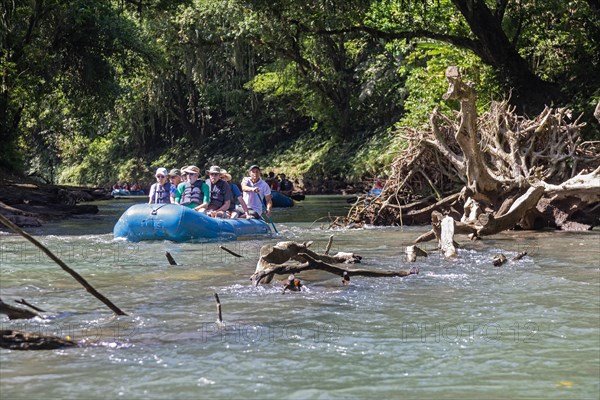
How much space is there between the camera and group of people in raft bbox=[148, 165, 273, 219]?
16.4 meters

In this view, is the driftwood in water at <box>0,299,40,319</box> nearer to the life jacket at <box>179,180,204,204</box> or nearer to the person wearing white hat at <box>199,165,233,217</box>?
the person wearing white hat at <box>199,165,233,217</box>

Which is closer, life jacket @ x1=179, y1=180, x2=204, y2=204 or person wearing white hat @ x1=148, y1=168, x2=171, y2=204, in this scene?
life jacket @ x1=179, y1=180, x2=204, y2=204

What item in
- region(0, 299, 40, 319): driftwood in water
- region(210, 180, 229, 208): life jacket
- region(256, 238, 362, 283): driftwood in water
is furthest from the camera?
region(210, 180, 229, 208): life jacket

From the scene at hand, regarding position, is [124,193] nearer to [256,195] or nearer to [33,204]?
[33,204]

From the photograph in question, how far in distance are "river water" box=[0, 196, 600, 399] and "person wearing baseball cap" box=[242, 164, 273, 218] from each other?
4.50 m

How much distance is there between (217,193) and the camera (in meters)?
16.6

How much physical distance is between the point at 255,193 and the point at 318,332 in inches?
395

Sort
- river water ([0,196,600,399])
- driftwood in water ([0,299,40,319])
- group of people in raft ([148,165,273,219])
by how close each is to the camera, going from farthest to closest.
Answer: group of people in raft ([148,165,273,219]), driftwood in water ([0,299,40,319]), river water ([0,196,600,399])

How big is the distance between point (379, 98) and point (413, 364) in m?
38.7

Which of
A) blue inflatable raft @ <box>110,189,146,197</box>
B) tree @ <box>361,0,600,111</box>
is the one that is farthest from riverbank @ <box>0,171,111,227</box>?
blue inflatable raft @ <box>110,189,146,197</box>

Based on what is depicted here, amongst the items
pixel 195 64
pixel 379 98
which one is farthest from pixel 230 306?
pixel 195 64

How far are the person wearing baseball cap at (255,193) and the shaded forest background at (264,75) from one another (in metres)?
6.78

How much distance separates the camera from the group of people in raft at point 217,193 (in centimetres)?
1639

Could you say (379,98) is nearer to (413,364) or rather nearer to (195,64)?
(195,64)
